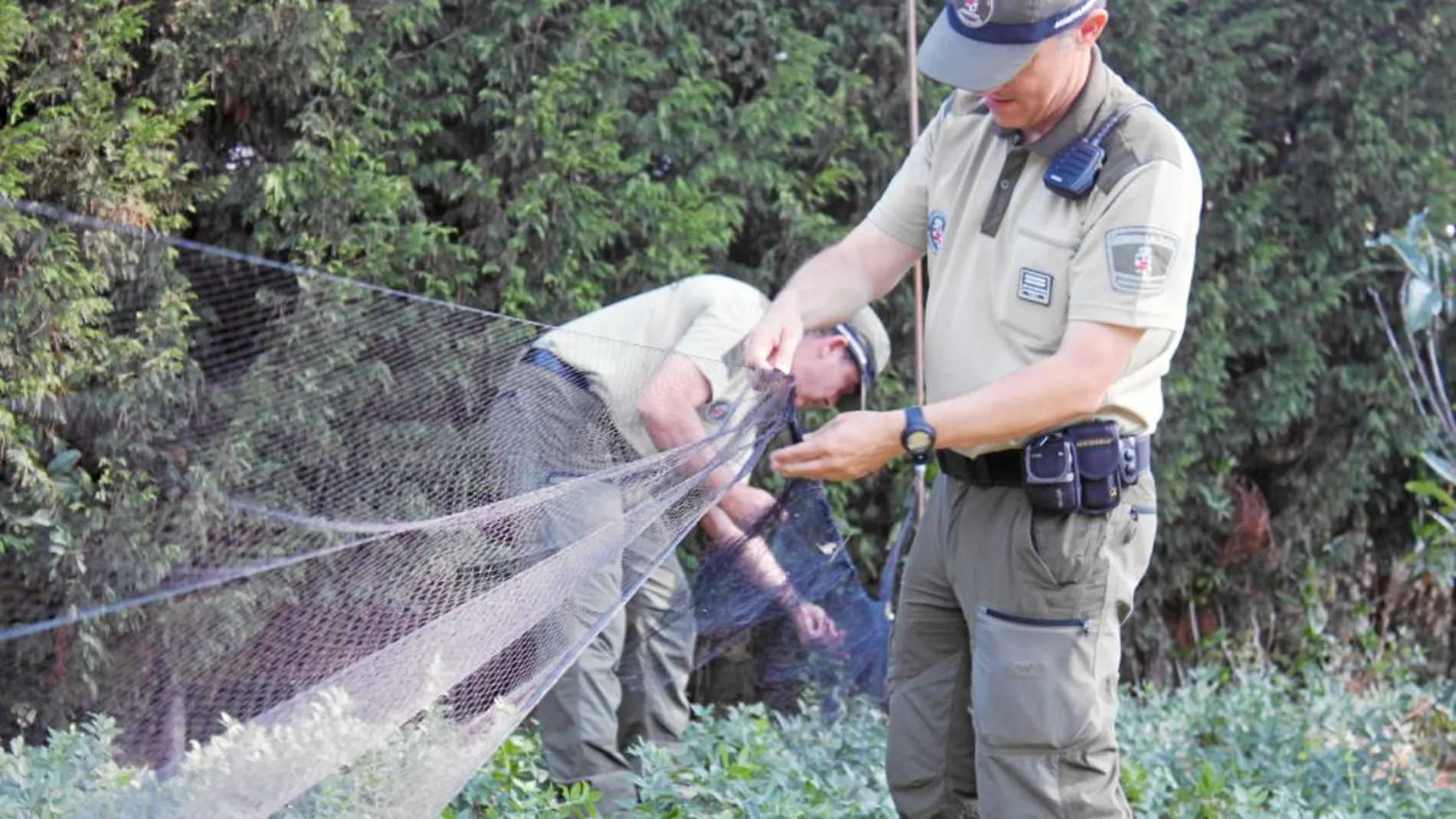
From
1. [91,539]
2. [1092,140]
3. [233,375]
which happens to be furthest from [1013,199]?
[91,539]

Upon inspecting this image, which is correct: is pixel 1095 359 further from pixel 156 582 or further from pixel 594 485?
pixel 156 582

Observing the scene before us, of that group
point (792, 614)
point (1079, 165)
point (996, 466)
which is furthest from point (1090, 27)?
point (792, 614)

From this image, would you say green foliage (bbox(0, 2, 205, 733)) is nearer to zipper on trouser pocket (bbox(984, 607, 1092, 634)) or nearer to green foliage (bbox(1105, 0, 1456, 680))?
zipper on trouser pocket (bbox(984, 607, 1092, 634))

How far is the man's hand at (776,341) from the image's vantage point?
11.7 feet

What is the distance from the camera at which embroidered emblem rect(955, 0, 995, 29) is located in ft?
10.5

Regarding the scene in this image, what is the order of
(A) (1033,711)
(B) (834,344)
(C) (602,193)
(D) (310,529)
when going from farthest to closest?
1. (C) (602,193)
2. (B) (834,344)
3. (D) (310,529)
4. (A) (1033,711)

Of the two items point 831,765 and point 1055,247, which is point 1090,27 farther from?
point 831,765

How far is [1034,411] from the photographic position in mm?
3148

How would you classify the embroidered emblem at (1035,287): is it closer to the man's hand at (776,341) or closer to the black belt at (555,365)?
the man's hand at (776,341)

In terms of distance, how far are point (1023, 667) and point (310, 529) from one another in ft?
5.15

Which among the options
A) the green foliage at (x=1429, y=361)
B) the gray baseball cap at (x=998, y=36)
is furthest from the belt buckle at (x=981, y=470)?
the green foliage at (x=1429, y=361)

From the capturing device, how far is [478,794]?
180 inches

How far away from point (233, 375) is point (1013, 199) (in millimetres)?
2086

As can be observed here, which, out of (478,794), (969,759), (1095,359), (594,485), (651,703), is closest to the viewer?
(1095,359)
